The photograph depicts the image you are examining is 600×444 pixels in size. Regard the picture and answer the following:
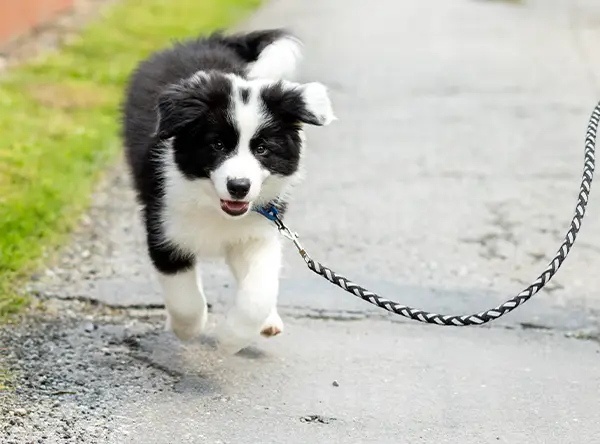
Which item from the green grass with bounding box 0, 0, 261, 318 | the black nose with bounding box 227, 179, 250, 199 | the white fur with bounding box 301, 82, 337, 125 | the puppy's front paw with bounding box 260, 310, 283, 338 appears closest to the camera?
the black nose with bounding box 227, 179, 250, 199

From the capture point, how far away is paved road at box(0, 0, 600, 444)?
3896 mm

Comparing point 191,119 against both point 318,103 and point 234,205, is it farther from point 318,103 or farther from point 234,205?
point 318,103

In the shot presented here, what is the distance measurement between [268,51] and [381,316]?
1.35m

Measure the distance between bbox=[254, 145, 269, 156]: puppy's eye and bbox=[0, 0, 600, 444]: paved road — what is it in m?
0.96

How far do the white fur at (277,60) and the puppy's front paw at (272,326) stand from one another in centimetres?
114

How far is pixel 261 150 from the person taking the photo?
3803mm

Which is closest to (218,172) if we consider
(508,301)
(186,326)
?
(186,326)

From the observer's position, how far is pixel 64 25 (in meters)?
12.0

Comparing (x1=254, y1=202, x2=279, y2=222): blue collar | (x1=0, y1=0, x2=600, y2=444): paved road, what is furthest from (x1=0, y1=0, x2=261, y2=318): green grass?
(x1=254, y1=202, x2=279, y2=222): blue collar

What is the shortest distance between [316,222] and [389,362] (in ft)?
6.07

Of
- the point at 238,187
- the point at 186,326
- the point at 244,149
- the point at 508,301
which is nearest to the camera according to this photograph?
the point at 238,187

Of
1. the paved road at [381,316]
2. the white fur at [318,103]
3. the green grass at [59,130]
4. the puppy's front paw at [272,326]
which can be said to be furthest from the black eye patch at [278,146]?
the green grass at [59,130]

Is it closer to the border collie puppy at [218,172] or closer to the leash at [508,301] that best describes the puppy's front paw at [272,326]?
the border collie puppy at [218,172]

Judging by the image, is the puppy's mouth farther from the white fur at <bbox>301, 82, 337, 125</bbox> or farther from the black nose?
the white fur at <bbox>301, 82, 337, 125</bbox>
